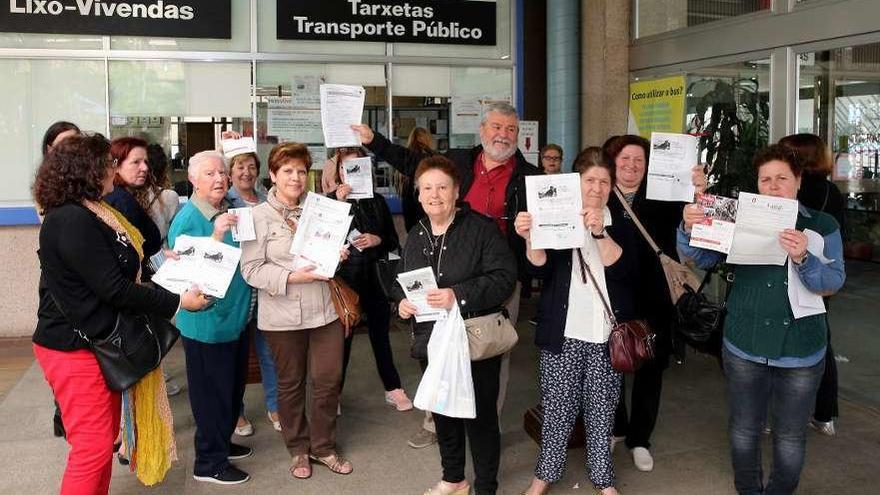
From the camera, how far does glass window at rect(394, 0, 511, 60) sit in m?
8.05

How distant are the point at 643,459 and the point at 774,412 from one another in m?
0.96

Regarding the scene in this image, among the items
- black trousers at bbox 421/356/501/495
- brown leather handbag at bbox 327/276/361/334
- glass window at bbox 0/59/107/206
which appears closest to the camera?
black trousers at bbox 421/356/501/495

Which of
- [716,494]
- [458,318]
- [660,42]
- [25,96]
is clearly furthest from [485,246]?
[25,96]

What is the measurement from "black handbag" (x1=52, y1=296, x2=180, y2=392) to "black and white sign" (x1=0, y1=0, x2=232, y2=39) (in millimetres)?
4872

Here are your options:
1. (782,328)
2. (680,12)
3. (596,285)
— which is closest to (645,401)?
(596,285)

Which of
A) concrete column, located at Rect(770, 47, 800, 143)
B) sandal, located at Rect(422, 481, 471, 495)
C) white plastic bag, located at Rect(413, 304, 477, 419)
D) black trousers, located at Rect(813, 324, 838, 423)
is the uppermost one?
concrete column, located at Rect(770, 47, 800, 143)

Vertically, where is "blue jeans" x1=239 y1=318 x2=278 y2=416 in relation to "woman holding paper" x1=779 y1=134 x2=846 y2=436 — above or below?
below

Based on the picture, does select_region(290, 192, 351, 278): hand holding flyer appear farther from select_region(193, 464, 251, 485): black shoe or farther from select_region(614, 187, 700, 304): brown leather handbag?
select_region(614, 187, 700, 304): brown leather handbag

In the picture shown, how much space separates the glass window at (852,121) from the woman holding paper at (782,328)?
7.29ft

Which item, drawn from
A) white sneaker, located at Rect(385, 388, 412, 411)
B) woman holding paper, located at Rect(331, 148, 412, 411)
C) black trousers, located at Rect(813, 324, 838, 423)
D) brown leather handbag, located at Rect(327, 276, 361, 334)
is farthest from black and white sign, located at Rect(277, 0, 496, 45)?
black trousers, located at Rect(813, 324, 838, 423)

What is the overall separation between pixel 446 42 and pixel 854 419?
5.23 meters

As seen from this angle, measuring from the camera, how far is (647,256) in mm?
4012

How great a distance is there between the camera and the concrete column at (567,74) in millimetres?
8203

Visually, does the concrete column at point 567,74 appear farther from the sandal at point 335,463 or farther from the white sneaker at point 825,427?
the sandal at point 335,463
